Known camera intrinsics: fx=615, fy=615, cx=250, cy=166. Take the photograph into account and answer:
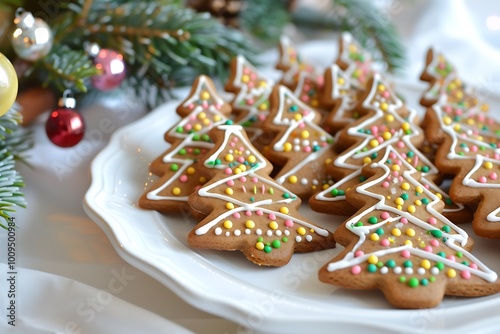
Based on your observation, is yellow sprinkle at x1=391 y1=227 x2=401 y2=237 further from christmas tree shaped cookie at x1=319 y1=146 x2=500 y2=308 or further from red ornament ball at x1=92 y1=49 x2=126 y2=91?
red ornament ball at x1=92 y1=49 x2=126 y2=91

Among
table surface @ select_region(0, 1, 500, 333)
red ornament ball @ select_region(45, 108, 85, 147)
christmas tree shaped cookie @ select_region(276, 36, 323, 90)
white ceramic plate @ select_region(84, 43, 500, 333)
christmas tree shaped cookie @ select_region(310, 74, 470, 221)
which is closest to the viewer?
white ceramic plate @ select_region(84, 43, 500, 333)

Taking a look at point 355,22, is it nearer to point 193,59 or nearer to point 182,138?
point 193,59

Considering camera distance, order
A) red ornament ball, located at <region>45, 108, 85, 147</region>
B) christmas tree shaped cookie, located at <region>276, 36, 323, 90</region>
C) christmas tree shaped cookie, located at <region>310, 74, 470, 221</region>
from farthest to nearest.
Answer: christmas tree shaped cookie, located at <region>276, 36, 323, 90</region> → red ornament ball, located at <region>45, 108, 85, 147</region> → christmas tree shaped cookie, located at <region>310, 74, 470, 221</region>

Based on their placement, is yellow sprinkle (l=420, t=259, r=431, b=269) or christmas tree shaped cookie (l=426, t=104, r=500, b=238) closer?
yellow sprinkle (l=420, t=259, r=431, b=269)

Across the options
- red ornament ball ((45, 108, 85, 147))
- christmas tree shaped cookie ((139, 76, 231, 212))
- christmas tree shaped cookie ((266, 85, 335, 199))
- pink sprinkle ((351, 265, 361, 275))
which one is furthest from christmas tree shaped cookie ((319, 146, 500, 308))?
red ornament ball ((45, 108, 85, 147))

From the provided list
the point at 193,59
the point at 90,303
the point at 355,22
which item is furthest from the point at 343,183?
the point at 355,22

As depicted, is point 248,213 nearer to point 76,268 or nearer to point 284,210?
point 284,210
